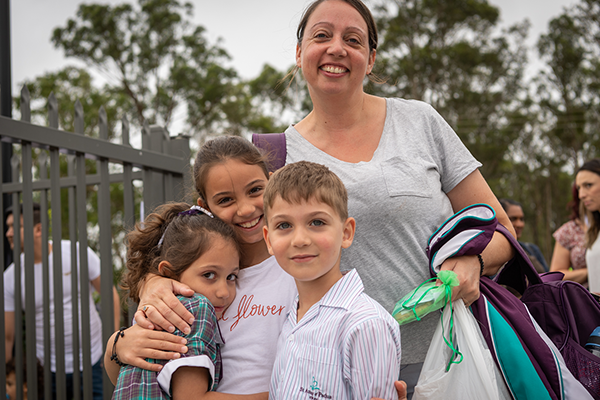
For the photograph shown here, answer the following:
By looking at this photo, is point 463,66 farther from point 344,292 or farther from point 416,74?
point 344,292

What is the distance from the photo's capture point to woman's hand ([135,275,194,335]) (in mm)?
1664

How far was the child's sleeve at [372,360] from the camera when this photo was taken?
1.44 metres

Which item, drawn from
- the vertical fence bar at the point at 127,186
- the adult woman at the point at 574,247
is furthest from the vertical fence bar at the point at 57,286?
the adult woman at the point at 574,247

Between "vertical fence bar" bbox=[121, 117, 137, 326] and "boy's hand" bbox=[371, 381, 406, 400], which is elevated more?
"vertical fence bar" bbox=[121, 117, 137, 326]

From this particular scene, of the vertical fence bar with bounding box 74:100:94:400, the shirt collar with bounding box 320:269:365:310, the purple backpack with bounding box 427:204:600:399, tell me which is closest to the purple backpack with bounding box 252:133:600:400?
the purple backpack with bounding box 427:204:600:399

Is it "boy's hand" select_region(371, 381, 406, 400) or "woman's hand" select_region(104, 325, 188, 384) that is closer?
"boy's hand" select_region(371, 381, 406, 400)

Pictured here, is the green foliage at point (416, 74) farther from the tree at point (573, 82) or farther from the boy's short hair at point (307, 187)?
the boy's short hair at point (307, 187)

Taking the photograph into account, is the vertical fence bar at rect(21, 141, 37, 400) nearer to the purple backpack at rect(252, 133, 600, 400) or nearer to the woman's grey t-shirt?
the woman's grey t-shirt

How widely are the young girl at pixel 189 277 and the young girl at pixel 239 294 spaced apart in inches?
1.6

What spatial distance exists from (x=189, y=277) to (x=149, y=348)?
33cm

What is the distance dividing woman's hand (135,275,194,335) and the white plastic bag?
2.81 feet

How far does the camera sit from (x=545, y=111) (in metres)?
19.6

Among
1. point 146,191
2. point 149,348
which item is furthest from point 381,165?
point 146,191

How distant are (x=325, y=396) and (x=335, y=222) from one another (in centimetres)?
56
